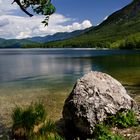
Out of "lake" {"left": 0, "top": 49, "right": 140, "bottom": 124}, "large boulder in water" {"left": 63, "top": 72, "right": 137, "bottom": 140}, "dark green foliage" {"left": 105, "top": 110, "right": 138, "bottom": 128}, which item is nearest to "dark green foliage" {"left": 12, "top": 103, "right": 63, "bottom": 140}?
"large boulder in water" {"left": 63, "top": 72, "right": 137, "bottom": 140}

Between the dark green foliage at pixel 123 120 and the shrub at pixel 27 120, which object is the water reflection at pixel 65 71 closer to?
the dark green foliage at pixel 123 120

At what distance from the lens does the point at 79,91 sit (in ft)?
60.8

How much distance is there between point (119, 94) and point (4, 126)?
9388 mm

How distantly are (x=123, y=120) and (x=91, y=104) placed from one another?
1.99m

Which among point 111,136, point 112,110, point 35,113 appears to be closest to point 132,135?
point 111,136

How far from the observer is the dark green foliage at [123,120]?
17.1 m

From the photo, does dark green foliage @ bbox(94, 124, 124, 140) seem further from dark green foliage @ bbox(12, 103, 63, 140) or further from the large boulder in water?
dark green foliage @ bbox(12, 103, 63, 140)

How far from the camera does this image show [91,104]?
58.9 ft

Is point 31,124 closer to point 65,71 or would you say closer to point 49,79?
point 49,79

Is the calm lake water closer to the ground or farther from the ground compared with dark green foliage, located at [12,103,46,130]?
closer to the ground

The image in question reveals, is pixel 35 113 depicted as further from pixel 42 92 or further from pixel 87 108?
pixel 42 92

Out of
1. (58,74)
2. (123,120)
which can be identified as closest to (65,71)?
(58,74)

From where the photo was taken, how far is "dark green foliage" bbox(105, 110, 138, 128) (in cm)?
1708

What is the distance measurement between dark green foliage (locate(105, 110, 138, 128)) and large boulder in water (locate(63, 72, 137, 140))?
0.93 ft
